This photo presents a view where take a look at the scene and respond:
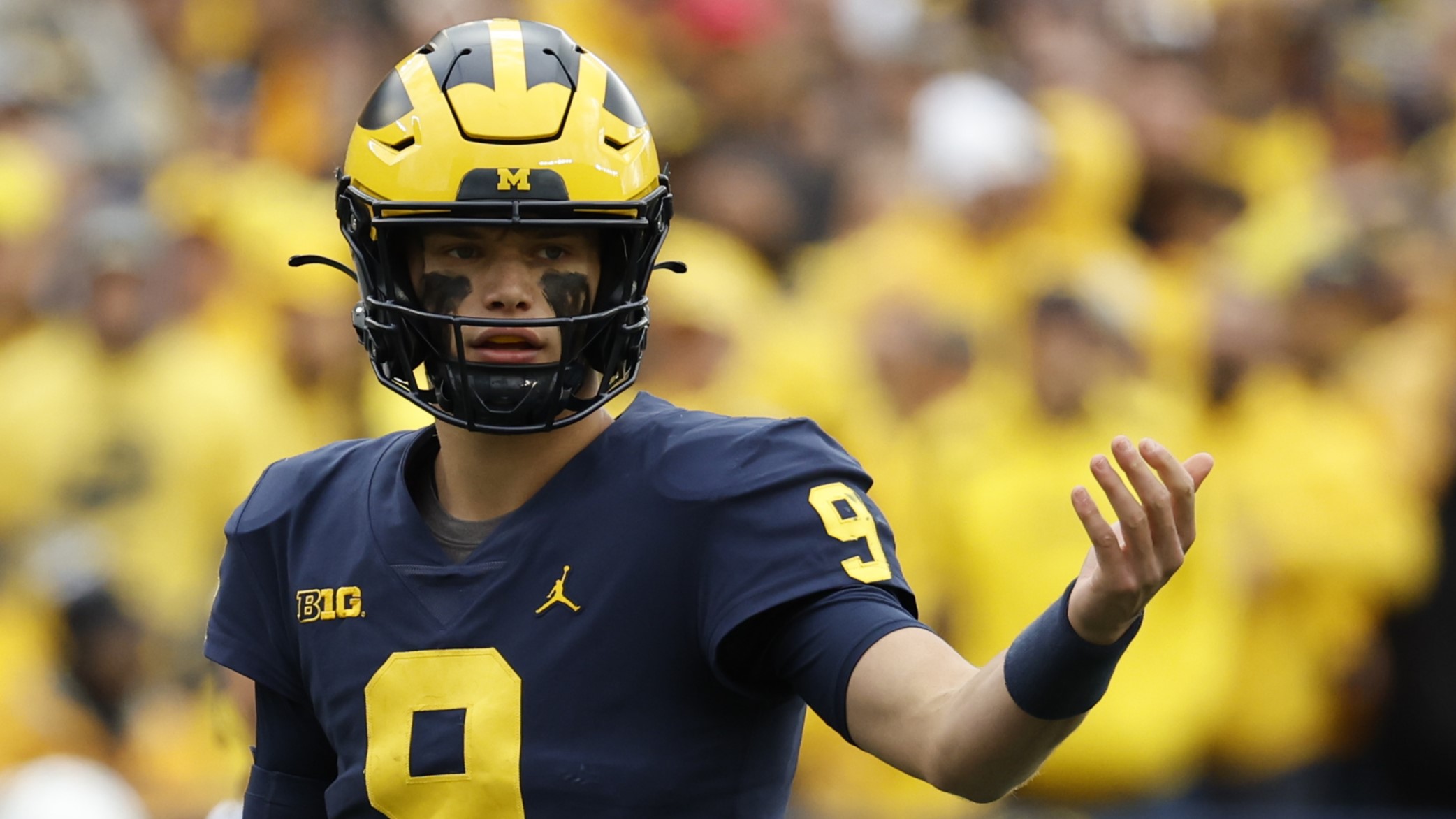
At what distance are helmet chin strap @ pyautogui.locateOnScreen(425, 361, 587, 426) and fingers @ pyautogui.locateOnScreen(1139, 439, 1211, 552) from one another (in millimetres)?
867

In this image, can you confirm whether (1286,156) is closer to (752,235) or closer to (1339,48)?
(1339,48)

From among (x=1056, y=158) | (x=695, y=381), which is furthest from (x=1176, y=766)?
(x=1056, y=158)

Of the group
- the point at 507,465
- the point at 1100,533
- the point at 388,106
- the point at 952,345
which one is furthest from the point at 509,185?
the point at 952,345

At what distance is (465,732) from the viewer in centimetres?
272

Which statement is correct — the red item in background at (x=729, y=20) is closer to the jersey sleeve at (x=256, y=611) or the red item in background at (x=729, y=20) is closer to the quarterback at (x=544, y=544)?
the quarterback at (x=544, y=544)

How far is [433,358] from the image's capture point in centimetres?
287

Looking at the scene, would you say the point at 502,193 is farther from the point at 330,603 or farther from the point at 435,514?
the point at 330,603

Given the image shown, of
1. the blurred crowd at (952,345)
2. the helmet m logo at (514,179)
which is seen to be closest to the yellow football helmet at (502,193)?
the helmet m logo at (514,179)

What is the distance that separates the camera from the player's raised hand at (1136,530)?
7.27ft

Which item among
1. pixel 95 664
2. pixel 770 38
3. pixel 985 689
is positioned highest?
pixel 985 689

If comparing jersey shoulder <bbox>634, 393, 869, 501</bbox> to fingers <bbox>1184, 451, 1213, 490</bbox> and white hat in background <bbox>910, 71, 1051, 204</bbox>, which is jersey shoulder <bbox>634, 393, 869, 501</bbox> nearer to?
fingers <bbox>1184, 451, 1213, 490</bbox>

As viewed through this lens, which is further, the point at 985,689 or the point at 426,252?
the point at 426,252

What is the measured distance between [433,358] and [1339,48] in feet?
20.0

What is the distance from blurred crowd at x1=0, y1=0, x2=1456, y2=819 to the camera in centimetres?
589
